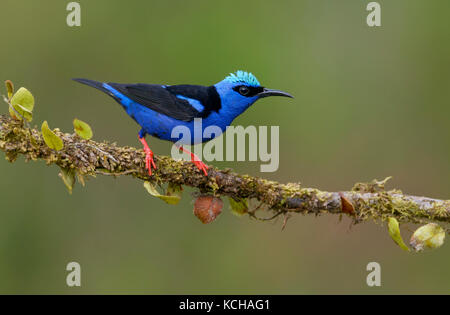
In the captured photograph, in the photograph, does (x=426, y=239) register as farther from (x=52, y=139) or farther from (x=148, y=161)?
(x=52, y=139)

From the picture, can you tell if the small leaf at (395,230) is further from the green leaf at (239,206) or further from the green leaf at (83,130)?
the green leaf at (83,130)

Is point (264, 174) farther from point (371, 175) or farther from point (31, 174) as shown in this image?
point (31, 174)

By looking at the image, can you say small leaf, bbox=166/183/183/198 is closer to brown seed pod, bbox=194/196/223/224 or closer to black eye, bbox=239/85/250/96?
brown seed pod, bbox=194/196/223/224

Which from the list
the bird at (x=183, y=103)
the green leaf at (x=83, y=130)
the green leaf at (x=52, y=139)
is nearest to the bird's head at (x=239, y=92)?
the bird at (x=183, y=103)

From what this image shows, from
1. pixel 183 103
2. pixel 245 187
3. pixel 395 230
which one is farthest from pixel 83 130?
pixel 395 230

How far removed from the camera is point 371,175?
6840mm

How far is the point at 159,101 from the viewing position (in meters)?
4.61

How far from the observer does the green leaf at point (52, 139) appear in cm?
328

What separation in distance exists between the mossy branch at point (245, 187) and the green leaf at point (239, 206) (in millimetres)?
39

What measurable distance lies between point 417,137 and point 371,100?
2.49 feet

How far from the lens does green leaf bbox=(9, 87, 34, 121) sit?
338 centimetres

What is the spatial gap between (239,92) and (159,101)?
2.24 feet

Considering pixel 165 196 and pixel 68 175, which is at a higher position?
pixel 68 175

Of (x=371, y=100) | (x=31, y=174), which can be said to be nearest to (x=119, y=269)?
(x=31, y=174)
